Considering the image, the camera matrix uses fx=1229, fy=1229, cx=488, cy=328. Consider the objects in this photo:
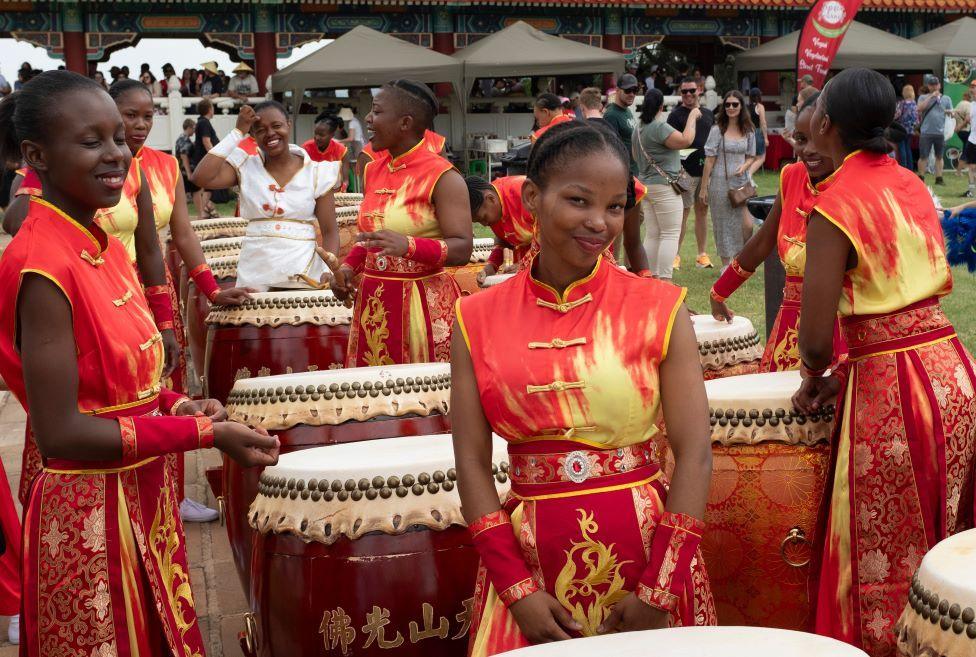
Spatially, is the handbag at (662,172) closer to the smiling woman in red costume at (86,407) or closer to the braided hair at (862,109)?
the braided hair at (862,109)

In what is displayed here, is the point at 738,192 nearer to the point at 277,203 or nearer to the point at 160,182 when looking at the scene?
the point at 277,203

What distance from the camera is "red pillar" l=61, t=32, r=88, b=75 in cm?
2298

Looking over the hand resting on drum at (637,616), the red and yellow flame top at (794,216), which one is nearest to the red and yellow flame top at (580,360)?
the hand resting on drum at (637,616)

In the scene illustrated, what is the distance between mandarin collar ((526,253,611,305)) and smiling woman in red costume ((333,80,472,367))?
78.5 inches

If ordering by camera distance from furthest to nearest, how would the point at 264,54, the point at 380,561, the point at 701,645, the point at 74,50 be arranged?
the point at 264,54 → the point at 74,50 → the point at 380,561 → the point at 701,645

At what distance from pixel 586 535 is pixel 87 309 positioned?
41.1 inches

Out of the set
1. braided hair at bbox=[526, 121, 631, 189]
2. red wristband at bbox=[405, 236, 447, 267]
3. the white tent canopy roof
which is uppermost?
the white tent canopy roof

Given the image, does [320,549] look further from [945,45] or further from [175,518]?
[945,45]

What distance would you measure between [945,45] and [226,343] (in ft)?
73.1

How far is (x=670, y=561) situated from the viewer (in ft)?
6.89

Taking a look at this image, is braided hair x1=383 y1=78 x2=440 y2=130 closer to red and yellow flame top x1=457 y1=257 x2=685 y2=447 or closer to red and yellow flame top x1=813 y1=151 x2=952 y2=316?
red and yellow flame top x1=813 y1=151 x2=952 y2=316

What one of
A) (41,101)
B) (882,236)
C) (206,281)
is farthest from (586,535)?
(206,281)

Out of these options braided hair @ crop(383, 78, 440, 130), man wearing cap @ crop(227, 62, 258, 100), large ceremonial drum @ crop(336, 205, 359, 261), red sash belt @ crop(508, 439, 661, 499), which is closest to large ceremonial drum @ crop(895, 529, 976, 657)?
red sash belt @ crop(508, 439, 661, 499)

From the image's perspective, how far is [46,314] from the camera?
2316mm
